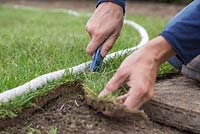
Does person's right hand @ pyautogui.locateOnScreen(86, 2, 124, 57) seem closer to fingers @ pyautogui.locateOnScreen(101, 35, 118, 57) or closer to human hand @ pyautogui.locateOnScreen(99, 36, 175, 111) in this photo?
fingers @ pyautogui.locateOnScreen(101, 35, 118, 57)

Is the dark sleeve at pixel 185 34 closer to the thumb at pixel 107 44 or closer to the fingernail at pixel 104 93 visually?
the fingernail at pixel 104 93

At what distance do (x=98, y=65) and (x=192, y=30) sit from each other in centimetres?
63

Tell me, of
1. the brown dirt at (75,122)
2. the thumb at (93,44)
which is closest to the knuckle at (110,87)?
the brown dirt at (75,122)

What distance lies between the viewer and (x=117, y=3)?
2.22 m

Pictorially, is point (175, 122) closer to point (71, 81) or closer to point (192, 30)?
point (192, 30)

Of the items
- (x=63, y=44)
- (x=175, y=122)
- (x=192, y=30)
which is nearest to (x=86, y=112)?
(x=175, y=122)

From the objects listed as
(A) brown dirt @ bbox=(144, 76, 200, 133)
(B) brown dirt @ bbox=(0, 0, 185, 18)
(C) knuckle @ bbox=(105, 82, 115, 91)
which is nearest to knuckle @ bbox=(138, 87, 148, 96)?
(C) knuckle @ bbox=(105, 82, 115, 91)

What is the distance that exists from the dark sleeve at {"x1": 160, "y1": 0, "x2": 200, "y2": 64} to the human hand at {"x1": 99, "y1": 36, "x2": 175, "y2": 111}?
27 mm

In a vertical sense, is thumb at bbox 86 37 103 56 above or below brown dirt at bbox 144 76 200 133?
above

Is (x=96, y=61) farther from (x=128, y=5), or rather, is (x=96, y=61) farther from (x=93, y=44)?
(x=128, y=5)

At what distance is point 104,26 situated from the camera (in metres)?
2.14

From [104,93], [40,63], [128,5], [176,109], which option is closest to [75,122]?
[104,93]

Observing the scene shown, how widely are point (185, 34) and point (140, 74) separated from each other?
0.77ft

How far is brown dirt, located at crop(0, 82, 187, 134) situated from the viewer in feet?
5.58
